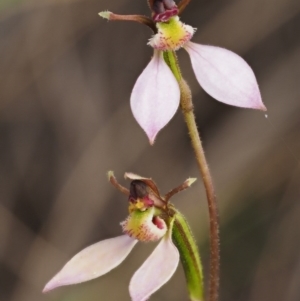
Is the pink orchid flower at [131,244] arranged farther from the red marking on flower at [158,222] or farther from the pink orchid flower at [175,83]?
the pink orchid flower at [175,83]

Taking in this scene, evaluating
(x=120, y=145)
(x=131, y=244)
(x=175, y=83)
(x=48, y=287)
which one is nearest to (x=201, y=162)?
(x=175, y=83)

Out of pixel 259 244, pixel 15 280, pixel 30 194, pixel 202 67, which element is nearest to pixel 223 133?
pixel 259 244

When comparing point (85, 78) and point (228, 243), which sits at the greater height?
point (85, 78)

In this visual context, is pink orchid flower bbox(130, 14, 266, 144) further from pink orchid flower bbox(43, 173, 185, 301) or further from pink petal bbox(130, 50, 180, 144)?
pink orchid flower bbox(43, 173, 185, 301)

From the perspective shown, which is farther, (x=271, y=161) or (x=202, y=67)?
(x=271, y=161)

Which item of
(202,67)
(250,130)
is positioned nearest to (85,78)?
(250,130)

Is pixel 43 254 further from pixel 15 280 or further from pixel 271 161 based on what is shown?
pixel 271 161

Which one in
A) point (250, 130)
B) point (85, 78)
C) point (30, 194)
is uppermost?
point (85, 78)
